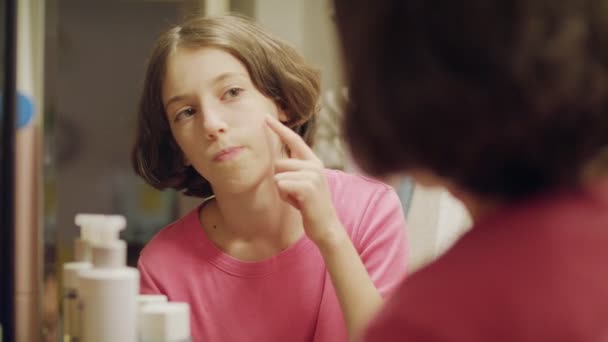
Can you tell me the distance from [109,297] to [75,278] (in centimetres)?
8

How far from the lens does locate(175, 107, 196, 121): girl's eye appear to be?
30.5 inches

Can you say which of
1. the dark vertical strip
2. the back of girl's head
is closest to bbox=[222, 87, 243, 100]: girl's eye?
the dark vertical strip

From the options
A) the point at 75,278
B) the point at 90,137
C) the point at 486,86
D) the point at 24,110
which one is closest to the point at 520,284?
the point at 486,86

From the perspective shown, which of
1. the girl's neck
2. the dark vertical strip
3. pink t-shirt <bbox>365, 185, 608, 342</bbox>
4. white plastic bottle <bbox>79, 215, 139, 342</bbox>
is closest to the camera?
pink t-shirt <bbox>365, 185, 608, 342</bbox>

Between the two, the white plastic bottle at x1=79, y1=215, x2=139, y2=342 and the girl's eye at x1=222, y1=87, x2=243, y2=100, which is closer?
the white plastic bottle at x1=79, y1=215, x2=139, y2=342

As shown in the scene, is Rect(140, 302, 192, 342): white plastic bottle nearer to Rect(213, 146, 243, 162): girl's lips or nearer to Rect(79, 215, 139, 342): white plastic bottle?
Rect(79, 215, 139, 342): white plastic bottle

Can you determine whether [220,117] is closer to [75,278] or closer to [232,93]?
[232,93]

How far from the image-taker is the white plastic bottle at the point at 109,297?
54cm

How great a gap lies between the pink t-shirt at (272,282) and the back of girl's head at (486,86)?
436 mm

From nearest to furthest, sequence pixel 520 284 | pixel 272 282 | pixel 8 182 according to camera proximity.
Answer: pixel 520 284, pixel 8 182, pixel 272 282

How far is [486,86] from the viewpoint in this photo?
322 millimetres

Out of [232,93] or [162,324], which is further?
[232,93]

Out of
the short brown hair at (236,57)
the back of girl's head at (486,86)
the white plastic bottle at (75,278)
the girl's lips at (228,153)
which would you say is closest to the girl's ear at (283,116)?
the short brown hair at (236,57)

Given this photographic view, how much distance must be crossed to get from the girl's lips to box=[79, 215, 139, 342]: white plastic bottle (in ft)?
0.72
